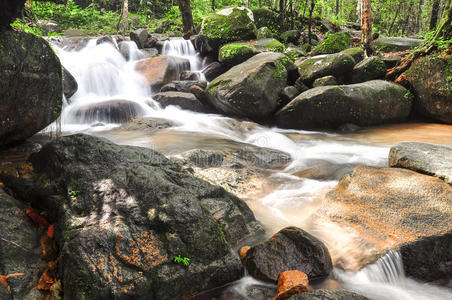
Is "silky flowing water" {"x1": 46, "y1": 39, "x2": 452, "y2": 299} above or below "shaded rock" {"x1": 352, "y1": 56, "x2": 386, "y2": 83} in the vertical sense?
below

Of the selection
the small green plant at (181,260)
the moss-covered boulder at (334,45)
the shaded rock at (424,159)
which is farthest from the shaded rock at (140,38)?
the small green plant at (181,260)

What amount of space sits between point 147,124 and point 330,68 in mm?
6302

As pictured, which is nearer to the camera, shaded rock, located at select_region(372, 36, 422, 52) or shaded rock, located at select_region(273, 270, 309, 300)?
shaded rock, located at select_region(273, 270, 309, 300)

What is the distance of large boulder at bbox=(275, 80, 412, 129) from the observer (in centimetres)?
865

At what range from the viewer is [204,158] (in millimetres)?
5414

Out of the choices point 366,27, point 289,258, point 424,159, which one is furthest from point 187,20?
point 289,258

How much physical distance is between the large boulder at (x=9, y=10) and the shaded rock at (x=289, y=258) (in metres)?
3.83

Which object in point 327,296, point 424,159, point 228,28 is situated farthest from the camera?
point 228,28

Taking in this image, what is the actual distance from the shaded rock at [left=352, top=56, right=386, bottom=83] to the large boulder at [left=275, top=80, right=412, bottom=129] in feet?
3.01

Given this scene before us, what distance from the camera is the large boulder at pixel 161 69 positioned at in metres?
12.1

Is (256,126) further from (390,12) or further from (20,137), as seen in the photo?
(390,12)

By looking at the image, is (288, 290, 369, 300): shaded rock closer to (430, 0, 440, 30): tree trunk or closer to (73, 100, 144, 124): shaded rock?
(73, 100, 144, 124): shaded rock

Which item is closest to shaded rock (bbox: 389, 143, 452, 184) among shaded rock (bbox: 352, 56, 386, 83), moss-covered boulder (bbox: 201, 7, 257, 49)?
shaded rock (bbox: 352, 56, 386, 83)

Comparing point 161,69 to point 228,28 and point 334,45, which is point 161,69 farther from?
point 334,45
